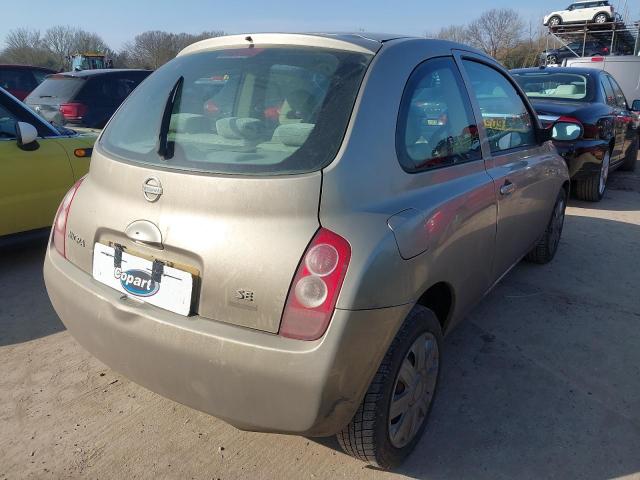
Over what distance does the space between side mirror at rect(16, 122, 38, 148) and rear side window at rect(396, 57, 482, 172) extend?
309 cm

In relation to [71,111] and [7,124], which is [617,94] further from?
[71,111]

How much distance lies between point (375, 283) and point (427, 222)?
430 mm

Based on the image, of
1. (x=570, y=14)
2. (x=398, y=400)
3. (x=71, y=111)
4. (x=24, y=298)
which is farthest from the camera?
(x=570, y=14)

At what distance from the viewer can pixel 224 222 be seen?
5.97 ft

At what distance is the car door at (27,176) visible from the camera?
394cm

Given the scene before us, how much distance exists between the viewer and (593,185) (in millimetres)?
6578

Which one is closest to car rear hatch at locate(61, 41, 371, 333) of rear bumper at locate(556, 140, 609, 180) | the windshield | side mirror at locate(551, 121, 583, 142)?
side mirror at locate(551, 121, 583, 142)

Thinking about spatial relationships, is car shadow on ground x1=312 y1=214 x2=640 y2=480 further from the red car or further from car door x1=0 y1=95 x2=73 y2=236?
the red car

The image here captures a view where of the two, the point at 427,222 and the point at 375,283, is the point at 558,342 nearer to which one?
the point at 427,222

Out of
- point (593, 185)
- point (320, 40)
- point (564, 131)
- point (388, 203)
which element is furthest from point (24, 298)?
point (593, 185)

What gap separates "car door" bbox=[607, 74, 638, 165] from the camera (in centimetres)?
714

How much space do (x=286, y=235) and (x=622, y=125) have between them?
718 centimetres

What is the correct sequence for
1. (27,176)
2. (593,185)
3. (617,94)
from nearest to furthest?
(27,176) → (593,185) → (617,94)

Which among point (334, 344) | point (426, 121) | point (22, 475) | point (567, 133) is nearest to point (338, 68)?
point (426, 121)
